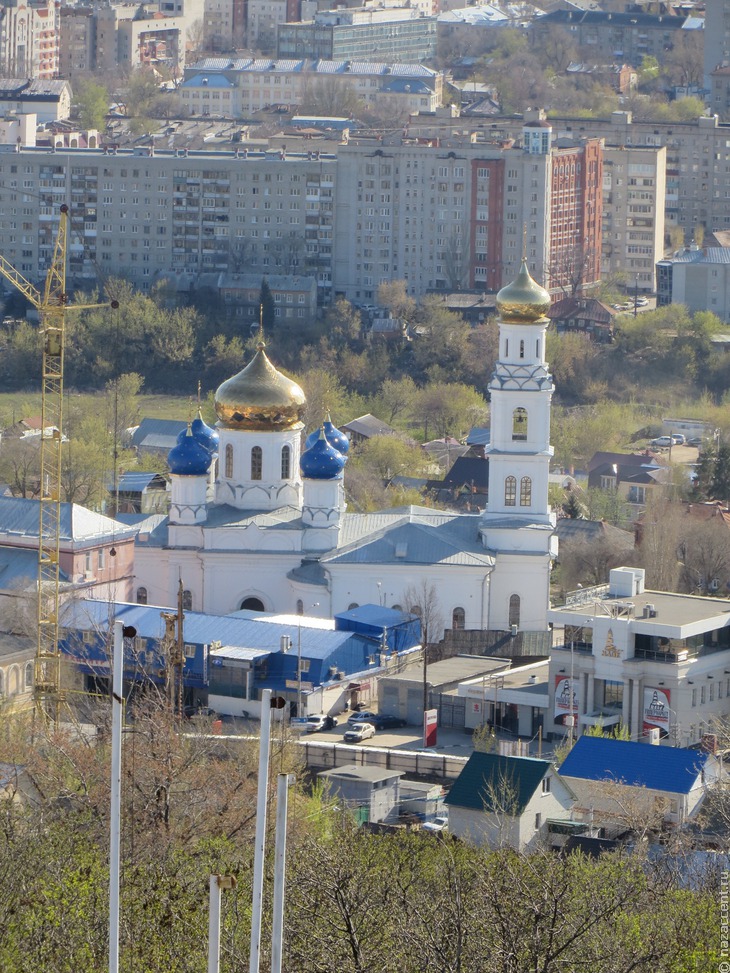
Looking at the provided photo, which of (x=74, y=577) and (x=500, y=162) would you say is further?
(x=500, y=162)

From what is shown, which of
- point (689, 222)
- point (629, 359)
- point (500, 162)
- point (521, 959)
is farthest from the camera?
point (689, 222)

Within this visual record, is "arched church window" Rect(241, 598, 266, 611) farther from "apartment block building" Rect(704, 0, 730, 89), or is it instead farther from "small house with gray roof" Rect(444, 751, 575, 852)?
"apartment block building" Rect(704, 0, 730, 89)

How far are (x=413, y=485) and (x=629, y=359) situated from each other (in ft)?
57.9

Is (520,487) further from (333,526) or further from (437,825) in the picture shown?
(437,825)

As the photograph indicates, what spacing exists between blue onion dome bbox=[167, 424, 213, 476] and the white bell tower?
12.1ft

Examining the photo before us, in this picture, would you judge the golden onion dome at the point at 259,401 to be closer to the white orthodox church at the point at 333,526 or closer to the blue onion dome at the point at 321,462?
the white orthodox church at the point at 333,526

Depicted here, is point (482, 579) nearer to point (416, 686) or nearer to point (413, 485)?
point (416, 686)

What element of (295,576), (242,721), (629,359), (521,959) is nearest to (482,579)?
(295,576)

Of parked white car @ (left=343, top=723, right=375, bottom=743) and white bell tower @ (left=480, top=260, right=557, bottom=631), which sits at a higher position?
white bell tower @ (left=480, top=260, right=557, bottom=631)

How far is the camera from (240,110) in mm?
102062

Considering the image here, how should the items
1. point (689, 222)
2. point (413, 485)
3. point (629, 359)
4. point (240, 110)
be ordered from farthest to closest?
point (240, 110) → point (689, 222) → point (629, 359) → point (413, 485)

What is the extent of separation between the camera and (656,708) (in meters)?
33.1

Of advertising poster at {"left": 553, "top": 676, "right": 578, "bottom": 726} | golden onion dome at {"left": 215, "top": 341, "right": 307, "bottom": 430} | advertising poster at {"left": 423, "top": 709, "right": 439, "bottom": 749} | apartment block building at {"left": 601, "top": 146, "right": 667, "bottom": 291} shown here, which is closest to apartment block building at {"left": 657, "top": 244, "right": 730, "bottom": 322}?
apartment block building at {"left": 601, "top": 146, "right": 667, "bottom": 291}

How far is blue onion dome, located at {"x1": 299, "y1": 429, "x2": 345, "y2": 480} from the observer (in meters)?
37.9
